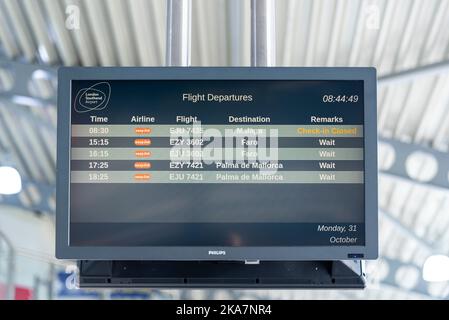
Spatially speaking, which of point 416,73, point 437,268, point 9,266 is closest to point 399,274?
point 437,268

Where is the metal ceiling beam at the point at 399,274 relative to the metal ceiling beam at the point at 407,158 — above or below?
below

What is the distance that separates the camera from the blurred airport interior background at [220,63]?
28.5ft

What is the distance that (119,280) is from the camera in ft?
13.7

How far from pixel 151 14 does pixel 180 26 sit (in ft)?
11.7

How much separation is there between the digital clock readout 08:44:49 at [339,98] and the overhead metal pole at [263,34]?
85 cm

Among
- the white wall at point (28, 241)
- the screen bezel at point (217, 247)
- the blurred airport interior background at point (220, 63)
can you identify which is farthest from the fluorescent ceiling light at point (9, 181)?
the screen bezel at point (217, 247)

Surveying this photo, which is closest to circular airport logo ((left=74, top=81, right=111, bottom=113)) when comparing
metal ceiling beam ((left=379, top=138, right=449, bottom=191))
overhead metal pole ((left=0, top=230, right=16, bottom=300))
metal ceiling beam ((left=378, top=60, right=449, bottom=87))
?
overhead metal pole ((left=0, top=230, right=16, bottom=300))

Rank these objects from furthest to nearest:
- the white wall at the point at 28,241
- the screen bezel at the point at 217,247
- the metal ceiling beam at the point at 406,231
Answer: the metal ceiling beam at the point at 406,231 < the white wall at the point at 28,241 < the screen bezel at the point at 217,247

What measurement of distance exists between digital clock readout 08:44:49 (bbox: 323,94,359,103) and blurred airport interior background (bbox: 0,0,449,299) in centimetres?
280

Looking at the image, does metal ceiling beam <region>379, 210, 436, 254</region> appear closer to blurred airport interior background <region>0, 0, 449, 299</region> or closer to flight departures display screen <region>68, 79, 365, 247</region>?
blurred airport interior background <region>0, 0, 449, 299</region>

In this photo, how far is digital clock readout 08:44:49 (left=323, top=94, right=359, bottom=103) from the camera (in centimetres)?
414

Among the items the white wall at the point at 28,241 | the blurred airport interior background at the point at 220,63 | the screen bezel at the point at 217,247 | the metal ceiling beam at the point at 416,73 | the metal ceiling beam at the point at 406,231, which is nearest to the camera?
the screen bezel at the point at 217,247

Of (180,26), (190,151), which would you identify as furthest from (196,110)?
(180,26)

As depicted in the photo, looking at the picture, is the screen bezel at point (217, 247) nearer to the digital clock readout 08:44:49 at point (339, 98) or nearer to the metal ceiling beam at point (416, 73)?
the digital clock readout 08:44:49 at point (339, 98)
